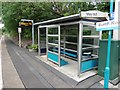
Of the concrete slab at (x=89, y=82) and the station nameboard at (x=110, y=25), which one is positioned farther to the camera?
the concrete slab at (x=89, y=82)

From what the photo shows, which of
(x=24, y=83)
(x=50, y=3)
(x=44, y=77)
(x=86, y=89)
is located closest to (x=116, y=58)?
(x=86, y=89)

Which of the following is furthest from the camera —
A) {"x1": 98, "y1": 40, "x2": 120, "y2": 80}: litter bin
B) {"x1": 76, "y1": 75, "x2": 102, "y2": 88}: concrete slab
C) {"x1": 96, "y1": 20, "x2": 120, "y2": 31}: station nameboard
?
{"x1": 98, "y1": 40, "x2": 120, "y2": 80}: litter bin

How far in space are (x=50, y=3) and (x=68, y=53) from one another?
7112mm

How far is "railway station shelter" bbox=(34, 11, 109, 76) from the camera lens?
5.25 metres

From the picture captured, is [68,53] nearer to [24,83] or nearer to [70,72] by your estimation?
[70,72]

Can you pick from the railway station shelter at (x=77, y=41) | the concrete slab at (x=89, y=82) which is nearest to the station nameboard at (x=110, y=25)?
the railway station shelter at (x=77, y=41)

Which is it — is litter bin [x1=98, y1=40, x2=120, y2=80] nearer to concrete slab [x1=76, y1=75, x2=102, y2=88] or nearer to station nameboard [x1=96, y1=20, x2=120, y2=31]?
concrete slab [x1=76, y1=75, x2=102, y2=88]

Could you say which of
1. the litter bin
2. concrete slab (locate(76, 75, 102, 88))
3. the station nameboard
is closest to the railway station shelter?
concrete slab (locate(76, 75, 102, 88))

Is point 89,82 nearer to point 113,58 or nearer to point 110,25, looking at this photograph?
point 113,58

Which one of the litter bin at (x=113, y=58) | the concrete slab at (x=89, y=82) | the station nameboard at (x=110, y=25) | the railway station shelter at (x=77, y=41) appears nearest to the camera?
the station nameboard at (x=110, y=25)

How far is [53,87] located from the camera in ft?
15.1

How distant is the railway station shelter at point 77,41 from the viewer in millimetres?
5251

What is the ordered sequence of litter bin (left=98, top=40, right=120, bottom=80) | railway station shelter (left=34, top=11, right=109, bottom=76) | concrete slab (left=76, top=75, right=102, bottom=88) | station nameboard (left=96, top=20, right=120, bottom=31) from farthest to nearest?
railway station shelter (left=34, top=11, right=109, bottom=76)
litter bin (left=98, top=40, right=120, bottom=80)
concrete slab (left=76, top=75, right=102, bottom=88)
station nameboard (left=96, top=20, right=120, bottom=31)

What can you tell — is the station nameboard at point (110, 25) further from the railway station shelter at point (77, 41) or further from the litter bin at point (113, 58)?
the litter bin at point (113, 58)
